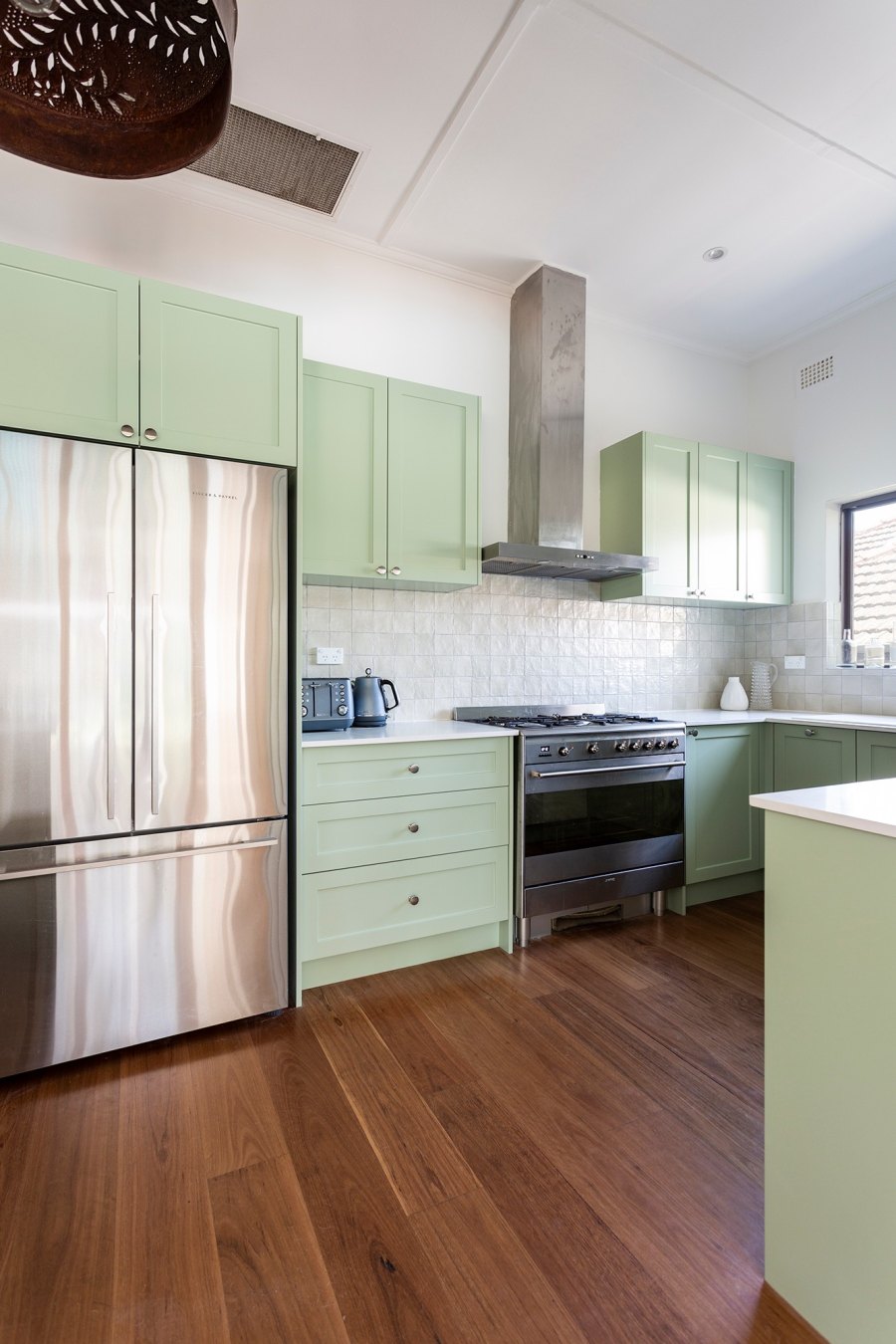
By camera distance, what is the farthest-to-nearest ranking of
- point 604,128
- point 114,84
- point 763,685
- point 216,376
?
point 763,685 → point 604,128 → point 216,376 → point 114,84

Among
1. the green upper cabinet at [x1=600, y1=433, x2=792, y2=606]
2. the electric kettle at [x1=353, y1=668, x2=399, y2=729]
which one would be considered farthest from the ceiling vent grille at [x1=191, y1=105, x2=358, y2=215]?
the electric kettle at [x1=353, y1=668, x2=399, y2=729]

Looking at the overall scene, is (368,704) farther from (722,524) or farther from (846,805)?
(722,524)

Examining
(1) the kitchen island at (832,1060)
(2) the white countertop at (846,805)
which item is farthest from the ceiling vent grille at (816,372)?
(1) the kitchen island at (832,1060)

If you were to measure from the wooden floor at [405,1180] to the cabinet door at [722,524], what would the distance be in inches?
86.8

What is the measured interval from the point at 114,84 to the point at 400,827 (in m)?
2.13

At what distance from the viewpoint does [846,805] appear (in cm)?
119

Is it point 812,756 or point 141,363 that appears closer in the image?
point 141,363

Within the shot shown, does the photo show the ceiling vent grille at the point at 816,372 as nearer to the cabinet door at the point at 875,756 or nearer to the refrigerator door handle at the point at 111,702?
the cabinet door at the point at 875,756

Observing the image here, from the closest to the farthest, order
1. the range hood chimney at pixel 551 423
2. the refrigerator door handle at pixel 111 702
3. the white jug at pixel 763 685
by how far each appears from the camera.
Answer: the refrigerator door handle at pixel 111 702
the range hood chimney at pixel 551 423
the white jug at pixel 763 685

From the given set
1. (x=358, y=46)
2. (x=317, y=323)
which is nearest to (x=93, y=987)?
(x=317, y=323)

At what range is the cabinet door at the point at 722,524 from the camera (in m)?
3.57

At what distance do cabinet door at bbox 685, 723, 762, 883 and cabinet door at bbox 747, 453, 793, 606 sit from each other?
35.7 inches

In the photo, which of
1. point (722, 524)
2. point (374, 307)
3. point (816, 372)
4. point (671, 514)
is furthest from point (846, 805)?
point (816, 372)

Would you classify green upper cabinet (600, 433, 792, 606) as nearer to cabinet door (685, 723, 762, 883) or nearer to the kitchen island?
cabinet door (685, 723, 762, 883)
